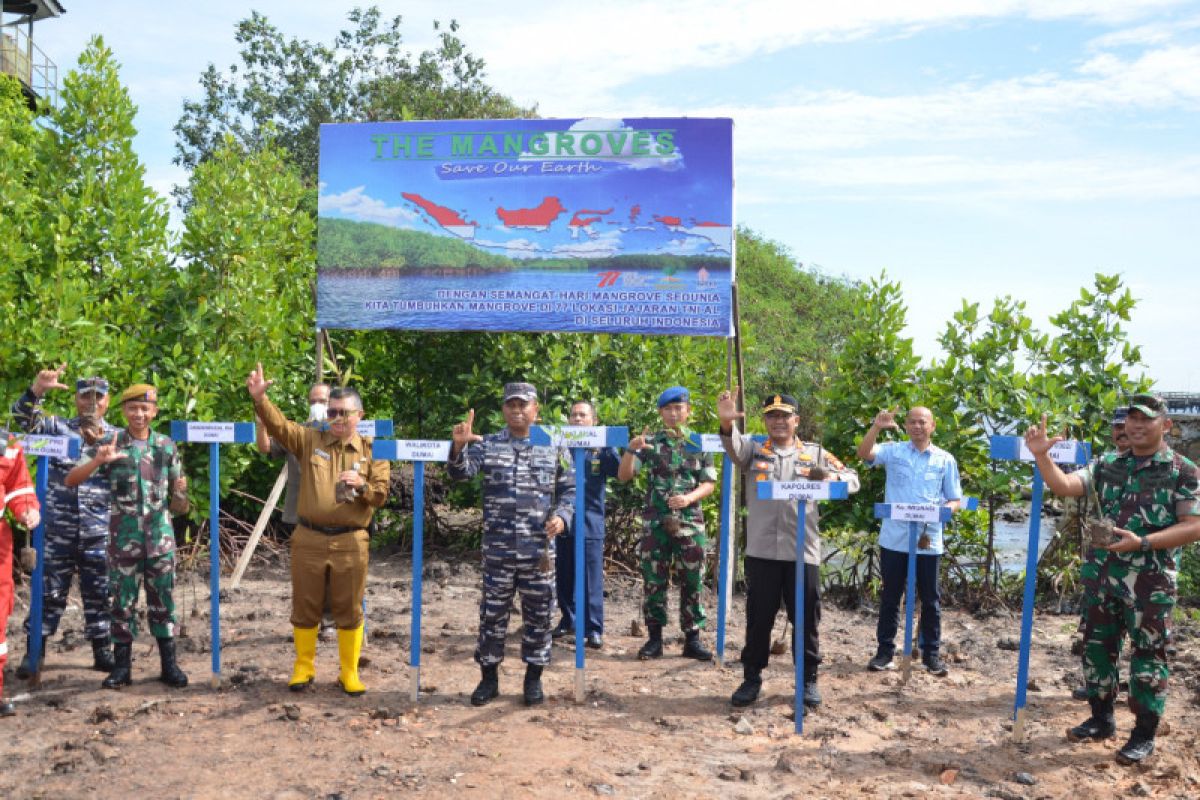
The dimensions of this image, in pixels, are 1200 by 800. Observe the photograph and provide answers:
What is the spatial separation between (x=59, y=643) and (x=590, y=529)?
12.6ft

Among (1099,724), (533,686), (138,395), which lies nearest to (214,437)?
(138,395)

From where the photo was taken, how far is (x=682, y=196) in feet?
26.6

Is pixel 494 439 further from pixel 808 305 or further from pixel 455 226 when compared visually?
pixel 808 305

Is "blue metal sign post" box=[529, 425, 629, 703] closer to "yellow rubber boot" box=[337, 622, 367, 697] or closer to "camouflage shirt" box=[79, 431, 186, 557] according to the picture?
"yellow rubber boot" box=[337, 622, 367, 697]

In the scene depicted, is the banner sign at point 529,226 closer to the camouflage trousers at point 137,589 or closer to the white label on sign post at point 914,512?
the white label on sign post at point 914,512

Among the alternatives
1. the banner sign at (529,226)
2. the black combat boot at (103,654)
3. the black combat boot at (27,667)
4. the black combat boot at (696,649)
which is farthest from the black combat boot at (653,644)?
the black combat boot at (27,667)

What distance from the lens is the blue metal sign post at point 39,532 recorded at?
6.08m

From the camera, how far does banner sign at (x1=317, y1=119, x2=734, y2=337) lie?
8078mm

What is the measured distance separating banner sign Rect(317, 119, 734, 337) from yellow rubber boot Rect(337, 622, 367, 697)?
322 cm

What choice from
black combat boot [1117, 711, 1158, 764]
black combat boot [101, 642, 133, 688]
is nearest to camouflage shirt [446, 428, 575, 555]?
black combat boot [101, 642, 133, 688]

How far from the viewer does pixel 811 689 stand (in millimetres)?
5988

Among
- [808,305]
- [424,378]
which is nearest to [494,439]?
[424,378]

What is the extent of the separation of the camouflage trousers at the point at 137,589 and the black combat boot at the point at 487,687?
1.89 m

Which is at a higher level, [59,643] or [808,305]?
[808,305]
